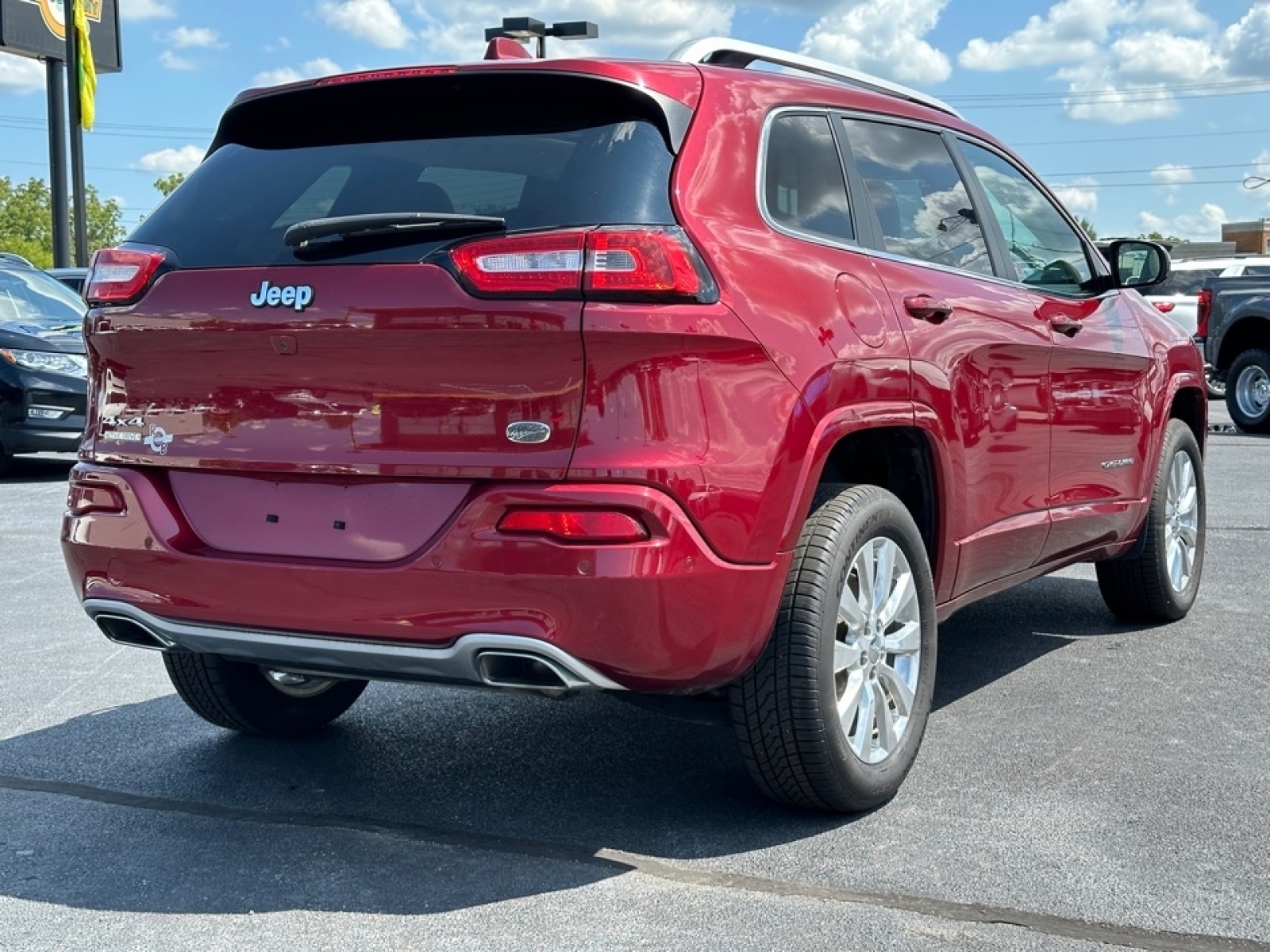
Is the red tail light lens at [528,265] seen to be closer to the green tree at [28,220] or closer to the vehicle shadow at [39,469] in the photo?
the vehicle shadow at [39,469]

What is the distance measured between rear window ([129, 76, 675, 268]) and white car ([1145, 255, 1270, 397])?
1732cm

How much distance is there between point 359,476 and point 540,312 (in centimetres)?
55

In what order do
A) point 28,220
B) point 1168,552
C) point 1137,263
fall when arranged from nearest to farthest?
point 1137,263, point 1168,552, point 28,220

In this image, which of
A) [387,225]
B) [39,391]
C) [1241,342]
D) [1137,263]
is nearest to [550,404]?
[387,225]

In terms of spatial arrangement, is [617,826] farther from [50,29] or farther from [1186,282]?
[50,29]

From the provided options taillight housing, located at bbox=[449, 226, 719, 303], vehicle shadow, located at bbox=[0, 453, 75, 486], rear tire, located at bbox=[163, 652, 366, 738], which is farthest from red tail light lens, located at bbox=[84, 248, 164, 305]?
vehicle shadow, located at bbox=[0, 453, 75, 486]

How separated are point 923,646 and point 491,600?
136 centimetres

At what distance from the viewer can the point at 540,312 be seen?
10.9ft

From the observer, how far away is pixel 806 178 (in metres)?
4.01

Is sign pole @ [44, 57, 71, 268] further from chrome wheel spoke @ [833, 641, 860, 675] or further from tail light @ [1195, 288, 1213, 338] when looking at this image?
chrome wheel spoke @ [833, 641, 860, 675]

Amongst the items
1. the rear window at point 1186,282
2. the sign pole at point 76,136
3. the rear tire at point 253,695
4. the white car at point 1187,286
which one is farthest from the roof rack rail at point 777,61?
the sign pole at point 76,136

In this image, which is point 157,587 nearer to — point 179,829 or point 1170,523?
point 179,829

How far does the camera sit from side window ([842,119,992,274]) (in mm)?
4355

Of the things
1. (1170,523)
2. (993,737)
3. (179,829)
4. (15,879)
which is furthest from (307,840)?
(1170,523)
